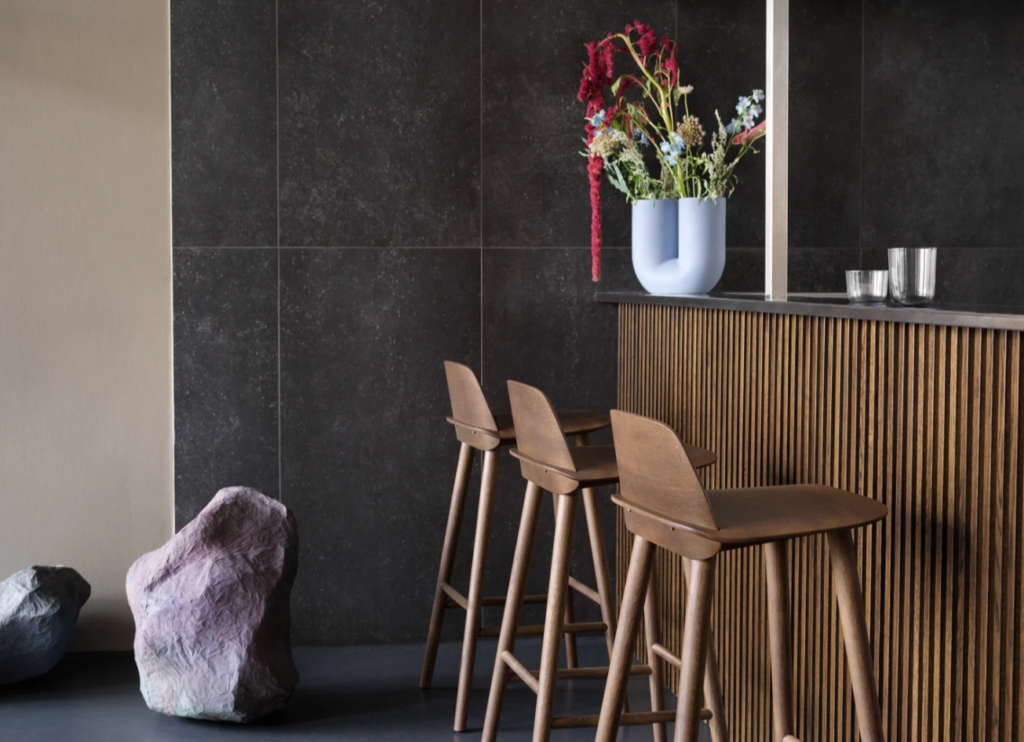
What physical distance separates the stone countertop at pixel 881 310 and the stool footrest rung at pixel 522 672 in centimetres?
110

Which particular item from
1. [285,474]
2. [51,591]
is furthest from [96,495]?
[285,474]

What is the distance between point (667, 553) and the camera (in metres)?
3.63

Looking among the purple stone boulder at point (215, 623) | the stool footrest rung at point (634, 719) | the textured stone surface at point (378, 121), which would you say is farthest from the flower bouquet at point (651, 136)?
the purple stone boulder at point (215, 623)

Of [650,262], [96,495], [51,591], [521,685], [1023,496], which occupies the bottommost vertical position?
[521,685]

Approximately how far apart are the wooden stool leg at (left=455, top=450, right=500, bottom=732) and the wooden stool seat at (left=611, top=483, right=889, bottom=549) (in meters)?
1.21

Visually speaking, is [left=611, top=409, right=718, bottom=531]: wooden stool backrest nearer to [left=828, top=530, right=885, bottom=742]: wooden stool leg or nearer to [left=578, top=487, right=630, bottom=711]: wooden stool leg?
[left=828, top=530, right=885, bottom=742]: wooden stool leg

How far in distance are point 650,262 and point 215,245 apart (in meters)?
1.59

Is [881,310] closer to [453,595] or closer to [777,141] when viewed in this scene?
[777,141]

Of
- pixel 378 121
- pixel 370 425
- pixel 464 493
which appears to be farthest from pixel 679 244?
pixel 370 425

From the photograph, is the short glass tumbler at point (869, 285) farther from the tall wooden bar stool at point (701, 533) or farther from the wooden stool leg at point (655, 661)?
the wooden stool leg at point (655, 661)

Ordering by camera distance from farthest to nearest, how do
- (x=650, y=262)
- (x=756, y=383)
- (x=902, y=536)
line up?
(x=650, y=262) < (x=756, y=383) < (x=902, y=536)

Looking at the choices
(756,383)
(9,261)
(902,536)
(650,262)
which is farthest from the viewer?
(9,261)

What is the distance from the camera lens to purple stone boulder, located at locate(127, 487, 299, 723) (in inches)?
133

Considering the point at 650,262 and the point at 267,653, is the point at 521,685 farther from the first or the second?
the point at 650,262
